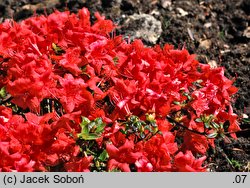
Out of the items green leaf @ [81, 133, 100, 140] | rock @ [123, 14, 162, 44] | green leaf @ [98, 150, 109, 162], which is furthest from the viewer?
rock @ [123, 14, 162, 44]

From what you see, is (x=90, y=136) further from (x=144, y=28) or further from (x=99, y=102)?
(x=144, y=28)

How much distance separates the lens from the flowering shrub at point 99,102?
244cm

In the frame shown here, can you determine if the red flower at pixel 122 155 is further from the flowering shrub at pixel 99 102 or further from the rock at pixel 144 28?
the rock at pixel 144 28

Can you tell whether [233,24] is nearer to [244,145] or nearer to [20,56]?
[244,145]

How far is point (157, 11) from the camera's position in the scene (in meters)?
4.63

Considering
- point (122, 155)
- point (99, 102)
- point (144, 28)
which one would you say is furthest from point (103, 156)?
point (144, 28)

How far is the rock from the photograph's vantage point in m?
4.27

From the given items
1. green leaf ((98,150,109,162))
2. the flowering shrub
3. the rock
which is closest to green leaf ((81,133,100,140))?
the flowering shrub

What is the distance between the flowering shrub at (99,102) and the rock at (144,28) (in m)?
1.12

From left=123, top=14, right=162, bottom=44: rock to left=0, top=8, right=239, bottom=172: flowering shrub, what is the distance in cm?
112

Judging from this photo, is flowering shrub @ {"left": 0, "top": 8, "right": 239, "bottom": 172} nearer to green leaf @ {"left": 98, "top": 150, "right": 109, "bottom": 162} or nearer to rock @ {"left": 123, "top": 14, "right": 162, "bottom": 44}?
green leaf @ {"left": 98, "top": 150, "right": 109, "bottom": 162}

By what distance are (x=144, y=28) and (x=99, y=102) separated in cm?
163

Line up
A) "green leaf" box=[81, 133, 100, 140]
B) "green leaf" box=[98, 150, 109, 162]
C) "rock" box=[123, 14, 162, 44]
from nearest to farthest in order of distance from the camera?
"green leaf" box=[81, 133, 100, 140], "green leaf" box=[98, 150, 109, 162], "rock" box=[123, 14, 162, 44]

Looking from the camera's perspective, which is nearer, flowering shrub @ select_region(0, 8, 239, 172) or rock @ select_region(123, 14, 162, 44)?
flowering shrub @ select_region(0, 8, 239, 172)
